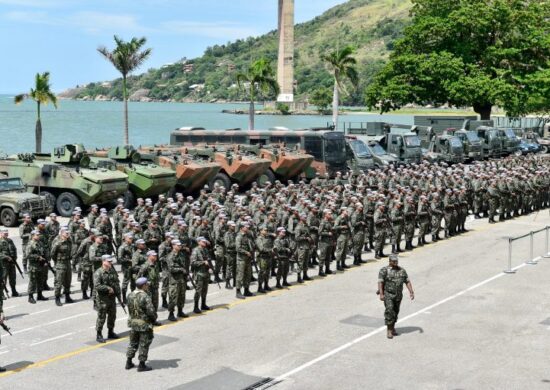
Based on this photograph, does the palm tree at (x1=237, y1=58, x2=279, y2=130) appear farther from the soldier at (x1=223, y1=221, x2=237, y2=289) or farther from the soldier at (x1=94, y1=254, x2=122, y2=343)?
the soldier at (x1=94, y1=254, x2=122, y2=343)

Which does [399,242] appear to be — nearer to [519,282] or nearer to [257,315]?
[519,282]

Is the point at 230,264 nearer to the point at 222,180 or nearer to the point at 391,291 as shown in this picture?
the point at 391,291

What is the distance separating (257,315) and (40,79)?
1249 inches

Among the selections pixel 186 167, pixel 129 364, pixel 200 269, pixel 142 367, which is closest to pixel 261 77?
pixel 186 167

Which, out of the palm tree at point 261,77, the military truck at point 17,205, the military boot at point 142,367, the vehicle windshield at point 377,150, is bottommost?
the military boot at point 142,367

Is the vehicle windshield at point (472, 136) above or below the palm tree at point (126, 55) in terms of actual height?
below

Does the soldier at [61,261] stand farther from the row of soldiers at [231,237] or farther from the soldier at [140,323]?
the soldier at [140,323]

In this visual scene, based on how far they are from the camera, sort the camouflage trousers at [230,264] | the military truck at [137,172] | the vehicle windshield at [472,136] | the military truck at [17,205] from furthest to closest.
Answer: the vehicle windshield at [472,136], the military truck at [137,172], the military truck at [17,205], the camouflage trousers at [230,264]

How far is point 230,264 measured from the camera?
1822 cm

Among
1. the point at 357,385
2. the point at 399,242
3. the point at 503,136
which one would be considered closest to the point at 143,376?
the point at 357,385

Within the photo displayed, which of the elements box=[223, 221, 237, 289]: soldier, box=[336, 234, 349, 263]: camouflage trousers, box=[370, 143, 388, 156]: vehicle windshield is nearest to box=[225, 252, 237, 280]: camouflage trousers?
box=[223, 221, 237, 289]: soldier

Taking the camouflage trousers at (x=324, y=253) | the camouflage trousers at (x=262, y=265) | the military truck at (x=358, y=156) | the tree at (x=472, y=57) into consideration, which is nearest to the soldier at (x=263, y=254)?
the camouflage trousers at (x=262, y=265)

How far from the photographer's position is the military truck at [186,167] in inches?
1278

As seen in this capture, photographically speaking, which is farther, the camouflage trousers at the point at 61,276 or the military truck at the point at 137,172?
the military truck at the point at 137,172
